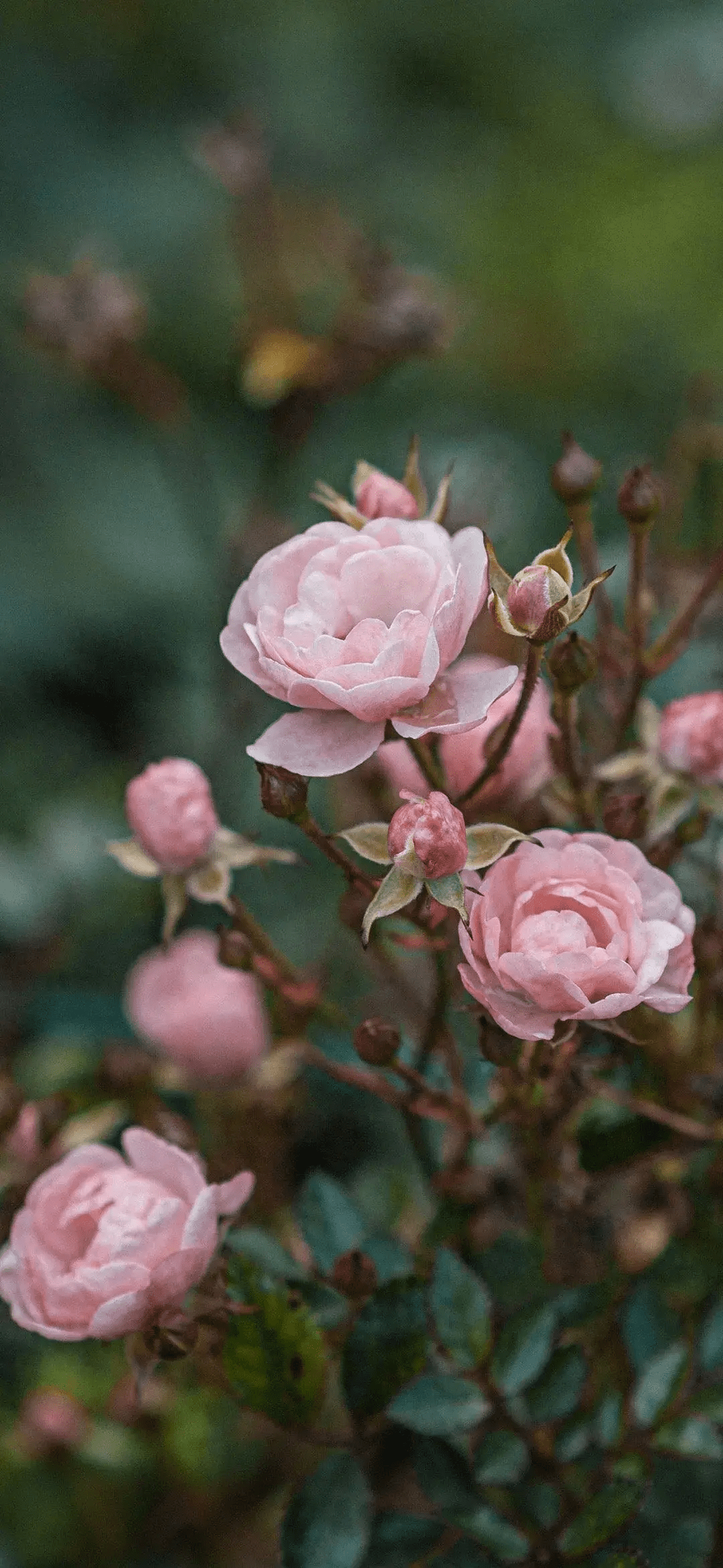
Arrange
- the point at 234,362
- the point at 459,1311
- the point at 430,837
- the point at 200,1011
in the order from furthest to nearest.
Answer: the point at 234,362
the point at 200,1011
the point at 459,1311
the point at 430,837

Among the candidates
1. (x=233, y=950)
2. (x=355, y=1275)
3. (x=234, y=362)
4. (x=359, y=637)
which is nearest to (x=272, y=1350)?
(x=355, y=1275)

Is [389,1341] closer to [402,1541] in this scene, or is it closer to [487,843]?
[402,1541]

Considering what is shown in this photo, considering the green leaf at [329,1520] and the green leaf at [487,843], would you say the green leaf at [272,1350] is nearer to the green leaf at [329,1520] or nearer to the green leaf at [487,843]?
the green leaf at [329,1520]

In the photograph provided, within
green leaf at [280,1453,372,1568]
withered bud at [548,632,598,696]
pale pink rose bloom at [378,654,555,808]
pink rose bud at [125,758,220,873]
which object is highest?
withered bud at [548,632,598,696]

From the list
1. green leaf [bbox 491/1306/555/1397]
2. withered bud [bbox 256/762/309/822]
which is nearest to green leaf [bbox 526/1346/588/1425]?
green leaf [bbox 491/1306/555/1397]

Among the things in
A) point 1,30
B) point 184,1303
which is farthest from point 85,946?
point 1,30

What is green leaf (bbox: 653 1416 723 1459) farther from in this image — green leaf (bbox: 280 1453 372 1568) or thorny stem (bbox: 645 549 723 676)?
thorny stem (bbox: 645 549 723 676)
